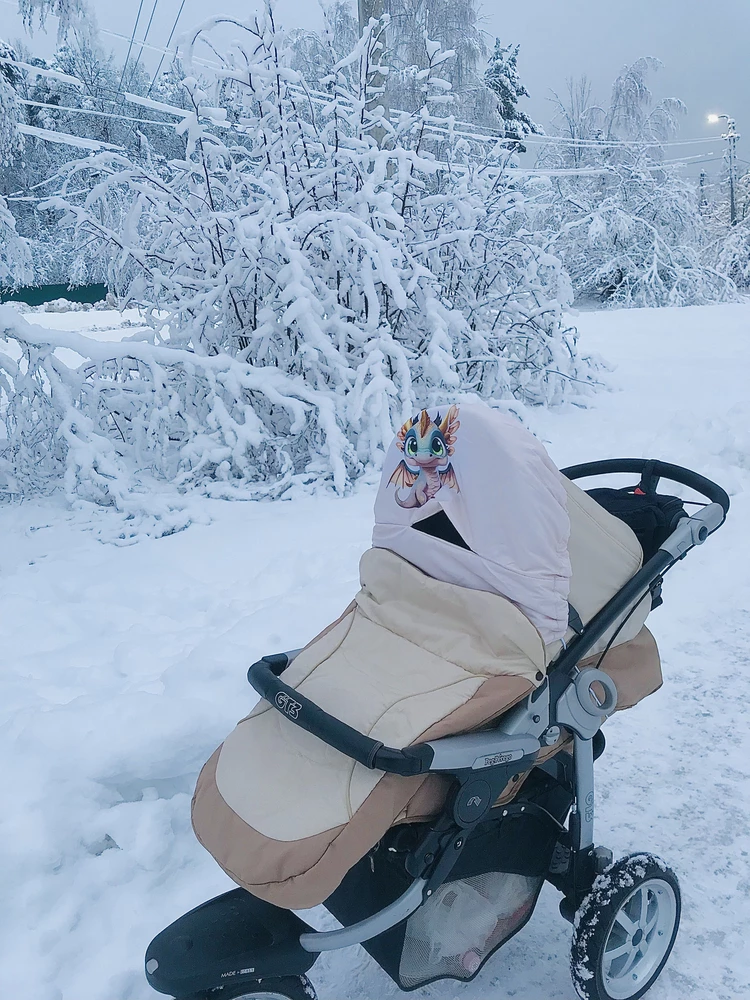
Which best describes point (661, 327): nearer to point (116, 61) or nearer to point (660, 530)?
point (660, 530)

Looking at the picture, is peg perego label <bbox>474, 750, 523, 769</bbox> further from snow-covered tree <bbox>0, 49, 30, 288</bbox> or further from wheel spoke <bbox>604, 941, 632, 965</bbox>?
snow-covered tree <bbox>0, 49, 30, 288</bbox>

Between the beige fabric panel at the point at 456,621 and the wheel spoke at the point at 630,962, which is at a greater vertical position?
the beige fabric panel at the point at 456,621

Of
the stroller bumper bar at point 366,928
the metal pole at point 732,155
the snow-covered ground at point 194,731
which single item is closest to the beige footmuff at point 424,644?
the stroller bumper bar at point 366,928

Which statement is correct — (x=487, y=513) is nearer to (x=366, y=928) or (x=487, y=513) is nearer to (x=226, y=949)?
(x=366, y=928)

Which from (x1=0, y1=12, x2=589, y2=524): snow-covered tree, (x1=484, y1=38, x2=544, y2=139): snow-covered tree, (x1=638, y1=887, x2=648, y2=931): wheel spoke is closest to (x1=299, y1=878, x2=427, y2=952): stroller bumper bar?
(x1=638, y1=887, x2=648, y2=931): wheel spoke

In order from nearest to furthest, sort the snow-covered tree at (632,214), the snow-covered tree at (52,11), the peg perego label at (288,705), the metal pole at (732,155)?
the peg perego label at (288,705) → the snow-covered tree at (52,11) → the snow-covered tree at (632,214) → the metal pole at (732,155)

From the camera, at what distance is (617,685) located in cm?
192

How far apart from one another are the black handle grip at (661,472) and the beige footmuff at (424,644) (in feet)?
1.00

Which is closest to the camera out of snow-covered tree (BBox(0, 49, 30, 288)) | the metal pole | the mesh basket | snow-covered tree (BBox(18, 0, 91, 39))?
the mesh basket

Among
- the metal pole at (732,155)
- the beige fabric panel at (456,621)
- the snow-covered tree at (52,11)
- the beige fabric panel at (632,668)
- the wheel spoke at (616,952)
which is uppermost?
the metal pole at (732,155)

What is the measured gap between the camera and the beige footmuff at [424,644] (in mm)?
1419

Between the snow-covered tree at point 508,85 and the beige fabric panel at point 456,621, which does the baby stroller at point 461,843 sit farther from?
the snow-covered tree at point 508,85

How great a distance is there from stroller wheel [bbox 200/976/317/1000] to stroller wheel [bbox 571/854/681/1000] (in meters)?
0.62

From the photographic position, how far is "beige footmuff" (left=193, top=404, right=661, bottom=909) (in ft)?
4.66
